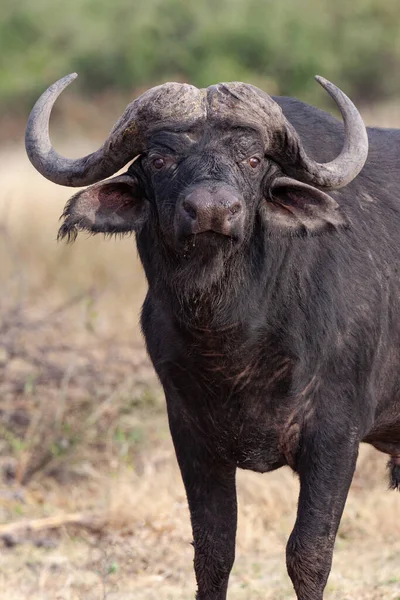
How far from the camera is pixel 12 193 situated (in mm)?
15906

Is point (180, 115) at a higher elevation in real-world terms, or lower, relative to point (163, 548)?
higher

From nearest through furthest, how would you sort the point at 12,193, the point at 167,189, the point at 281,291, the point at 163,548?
the point at 167,189
the point at 281,291
the point at 163,548
the point at 12,193

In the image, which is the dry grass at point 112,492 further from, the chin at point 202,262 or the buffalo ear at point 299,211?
the buffalo ear at point 299,211

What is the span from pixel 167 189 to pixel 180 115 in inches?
11.7

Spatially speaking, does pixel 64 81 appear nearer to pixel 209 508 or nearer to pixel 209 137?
pixel 209 137

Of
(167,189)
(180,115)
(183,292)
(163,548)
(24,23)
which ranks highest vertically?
(24,23)

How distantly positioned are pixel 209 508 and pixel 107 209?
1.43 m

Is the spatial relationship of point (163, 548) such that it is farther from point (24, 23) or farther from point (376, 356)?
point (24, 23)

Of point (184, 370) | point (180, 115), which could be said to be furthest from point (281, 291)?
point (180, 115)

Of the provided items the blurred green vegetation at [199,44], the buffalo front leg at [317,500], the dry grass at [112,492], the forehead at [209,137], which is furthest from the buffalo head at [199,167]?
the blurred green vegetation at [199,44]

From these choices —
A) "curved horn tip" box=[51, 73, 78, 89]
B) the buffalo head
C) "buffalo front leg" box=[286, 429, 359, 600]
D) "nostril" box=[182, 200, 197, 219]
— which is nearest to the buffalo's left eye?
the buffalo head

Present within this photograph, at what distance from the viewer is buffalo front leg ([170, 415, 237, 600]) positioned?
526 centimetres

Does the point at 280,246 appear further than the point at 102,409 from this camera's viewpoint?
No

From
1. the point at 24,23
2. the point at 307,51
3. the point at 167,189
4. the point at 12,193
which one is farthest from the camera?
the point at 24,23
